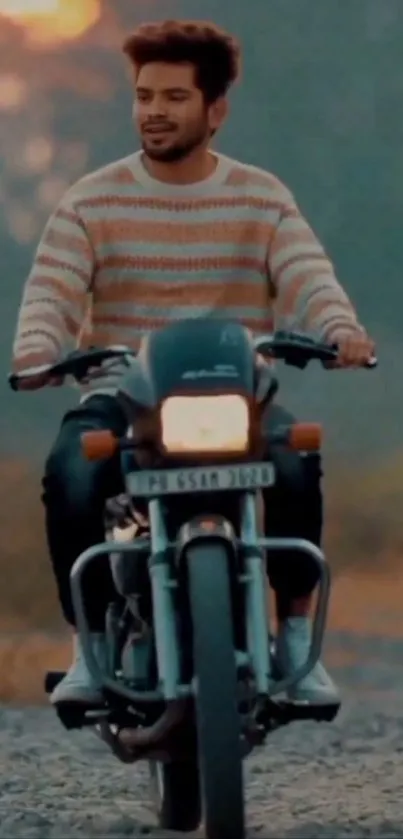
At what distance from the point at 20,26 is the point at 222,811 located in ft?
13.6

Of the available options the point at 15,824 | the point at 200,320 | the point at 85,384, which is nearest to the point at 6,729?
the point at 15,824

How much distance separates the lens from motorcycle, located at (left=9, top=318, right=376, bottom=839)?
11.1 ft

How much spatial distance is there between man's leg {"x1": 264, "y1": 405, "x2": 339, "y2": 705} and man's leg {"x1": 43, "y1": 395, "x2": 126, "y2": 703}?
0.89 feet

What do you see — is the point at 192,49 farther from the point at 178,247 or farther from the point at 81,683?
the point at 81,683

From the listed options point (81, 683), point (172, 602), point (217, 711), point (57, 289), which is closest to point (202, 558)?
point (172, 602)

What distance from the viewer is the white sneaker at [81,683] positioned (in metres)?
3.70

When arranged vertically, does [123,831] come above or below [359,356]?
below

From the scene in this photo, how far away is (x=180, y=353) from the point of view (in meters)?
3.54

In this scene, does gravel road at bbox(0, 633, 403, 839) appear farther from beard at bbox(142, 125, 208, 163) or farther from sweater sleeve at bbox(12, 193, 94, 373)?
beard at bbox(142, 125, 208, 163)

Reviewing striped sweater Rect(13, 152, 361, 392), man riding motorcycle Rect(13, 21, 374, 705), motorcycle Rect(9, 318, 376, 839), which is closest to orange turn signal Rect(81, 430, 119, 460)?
motorcycle Rect(9, 318, 376, 839)

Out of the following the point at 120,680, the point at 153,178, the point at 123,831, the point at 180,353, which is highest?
the point at 153,178

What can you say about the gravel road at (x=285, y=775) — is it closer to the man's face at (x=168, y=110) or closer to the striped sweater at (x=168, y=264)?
the striped sweater at (x=168, y=264)

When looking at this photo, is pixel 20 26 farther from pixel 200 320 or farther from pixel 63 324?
pixel 200 320

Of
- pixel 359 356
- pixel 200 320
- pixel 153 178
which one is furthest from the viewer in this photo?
pixel 153 178
